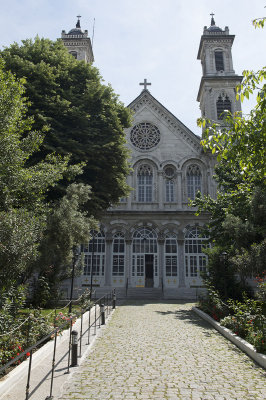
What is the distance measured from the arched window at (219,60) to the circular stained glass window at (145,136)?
11.4m

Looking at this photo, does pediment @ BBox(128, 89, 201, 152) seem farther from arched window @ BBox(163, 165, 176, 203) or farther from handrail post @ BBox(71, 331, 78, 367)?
handrail post @ BBox(71, 331, 78, 367)

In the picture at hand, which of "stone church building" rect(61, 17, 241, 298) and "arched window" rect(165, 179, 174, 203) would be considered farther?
"arched window" rect(165, 179, 174, 203)

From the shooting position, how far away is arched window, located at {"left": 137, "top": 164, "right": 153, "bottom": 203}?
29.0m

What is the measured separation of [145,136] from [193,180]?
655cm

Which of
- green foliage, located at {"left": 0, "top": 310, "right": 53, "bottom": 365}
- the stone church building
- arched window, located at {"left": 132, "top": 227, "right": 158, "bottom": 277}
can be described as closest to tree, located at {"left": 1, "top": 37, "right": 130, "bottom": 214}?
green foliage, located at {"left": 0, "top": 310, "right": 53, "bottom": 365}

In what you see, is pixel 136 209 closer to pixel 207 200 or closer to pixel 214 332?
pixel 207 200

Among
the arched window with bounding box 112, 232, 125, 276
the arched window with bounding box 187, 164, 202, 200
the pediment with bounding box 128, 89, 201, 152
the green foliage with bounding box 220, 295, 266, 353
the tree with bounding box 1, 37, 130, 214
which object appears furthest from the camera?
the pediment with bounding box 128, 89, 201, 152

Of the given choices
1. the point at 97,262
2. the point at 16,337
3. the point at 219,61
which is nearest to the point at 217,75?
the point at 219,61

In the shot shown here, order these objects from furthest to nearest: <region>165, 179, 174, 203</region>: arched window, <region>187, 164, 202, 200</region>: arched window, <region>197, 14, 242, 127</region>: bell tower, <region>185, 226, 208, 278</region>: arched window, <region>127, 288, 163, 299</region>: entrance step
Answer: <region>197, 14, 242, 127</region>: bell tower → <region>187, 164, 202, 200</region>: arched window → <region>165, 179, 174, 203</region>: arched window → <region>185, 226, 208, 278</region>: arched window → <region>127, 288, 163, 299</region>: entrance step

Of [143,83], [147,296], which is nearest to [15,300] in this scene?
[147,296]

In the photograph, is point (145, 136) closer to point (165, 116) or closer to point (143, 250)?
point (165, 116)

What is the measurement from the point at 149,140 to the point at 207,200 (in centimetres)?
1333

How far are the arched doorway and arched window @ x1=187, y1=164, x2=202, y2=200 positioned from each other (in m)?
5.55

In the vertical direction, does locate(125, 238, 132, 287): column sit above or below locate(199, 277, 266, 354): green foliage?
above
